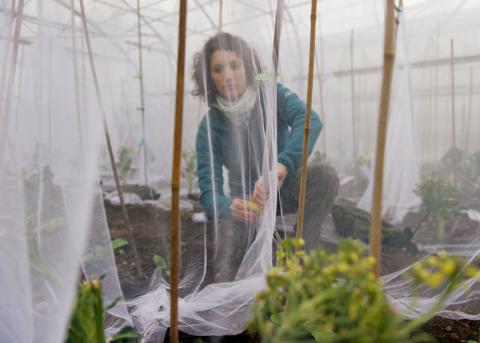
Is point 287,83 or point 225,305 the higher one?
point 287,83

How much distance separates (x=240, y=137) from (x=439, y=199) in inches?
44.6

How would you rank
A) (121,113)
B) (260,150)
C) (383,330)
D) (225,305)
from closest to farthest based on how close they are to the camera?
(383,330), (225,305), (260,150), (121,113)

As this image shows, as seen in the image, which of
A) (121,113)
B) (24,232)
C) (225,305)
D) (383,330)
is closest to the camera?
(383,330)

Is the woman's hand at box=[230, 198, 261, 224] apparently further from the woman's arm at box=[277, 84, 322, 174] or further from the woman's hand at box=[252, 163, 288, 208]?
the woman's arm at box=[277, 84, 322, 174]

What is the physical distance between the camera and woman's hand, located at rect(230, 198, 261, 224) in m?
1.07

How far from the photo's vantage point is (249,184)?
115 centimetres

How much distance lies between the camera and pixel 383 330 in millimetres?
407

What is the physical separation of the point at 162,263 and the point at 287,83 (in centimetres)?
104

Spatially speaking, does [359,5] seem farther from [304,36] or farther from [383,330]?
[383,330]

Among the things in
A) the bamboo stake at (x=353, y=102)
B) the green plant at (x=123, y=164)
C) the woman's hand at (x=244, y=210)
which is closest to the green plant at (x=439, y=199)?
the bamboo stake at (x=353, y=102)

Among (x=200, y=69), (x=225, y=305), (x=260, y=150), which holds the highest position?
(x=200, y=69)

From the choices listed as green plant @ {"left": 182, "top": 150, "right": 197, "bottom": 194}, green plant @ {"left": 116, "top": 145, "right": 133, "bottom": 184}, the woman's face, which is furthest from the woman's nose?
green plant @ {"left": 116, "top": 145, "right": 133, "bottom": 184}

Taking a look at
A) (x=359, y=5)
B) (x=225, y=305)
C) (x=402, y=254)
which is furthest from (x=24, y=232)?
(x=359, y=5)

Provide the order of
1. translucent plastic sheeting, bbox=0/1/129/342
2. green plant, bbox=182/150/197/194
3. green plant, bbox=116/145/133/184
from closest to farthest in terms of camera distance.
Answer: translucent plastic sheeting, bbox=0/1/129/342, green plant, bbox=182/150/197/194, green plant, bbox=116/145/133/184
